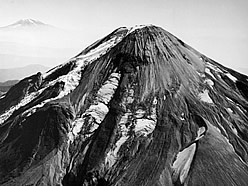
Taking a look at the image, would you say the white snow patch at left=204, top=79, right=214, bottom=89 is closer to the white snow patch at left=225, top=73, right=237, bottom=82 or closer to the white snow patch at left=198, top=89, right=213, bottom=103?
the white snow patch at left=198, top=89, right=213, bottom=103

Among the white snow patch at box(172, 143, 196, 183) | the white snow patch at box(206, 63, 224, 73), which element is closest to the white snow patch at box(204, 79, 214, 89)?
the white snow patch at box(206, 63, 224, 73)

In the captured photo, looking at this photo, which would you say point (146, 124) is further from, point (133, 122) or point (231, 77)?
point (231, 77)

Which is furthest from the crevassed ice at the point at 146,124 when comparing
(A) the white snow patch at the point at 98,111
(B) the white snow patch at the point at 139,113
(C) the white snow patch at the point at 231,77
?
(C) the white snow patch at the point at 231,77

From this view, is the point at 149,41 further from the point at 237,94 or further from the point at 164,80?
the point at 237,94

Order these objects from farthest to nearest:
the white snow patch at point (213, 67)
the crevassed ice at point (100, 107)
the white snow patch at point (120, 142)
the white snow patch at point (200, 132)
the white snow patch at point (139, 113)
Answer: the white snow patch at point (213, 67)
the crevassed ice at point (100, 107)
the white snow patch at point (139, 113)
the white snow patch at point (200, 132)
the white snow patch at point (120, 142)

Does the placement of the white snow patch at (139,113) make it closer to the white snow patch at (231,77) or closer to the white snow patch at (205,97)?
the white snow patch at (205,97)

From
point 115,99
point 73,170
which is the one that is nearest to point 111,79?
point 115,99
